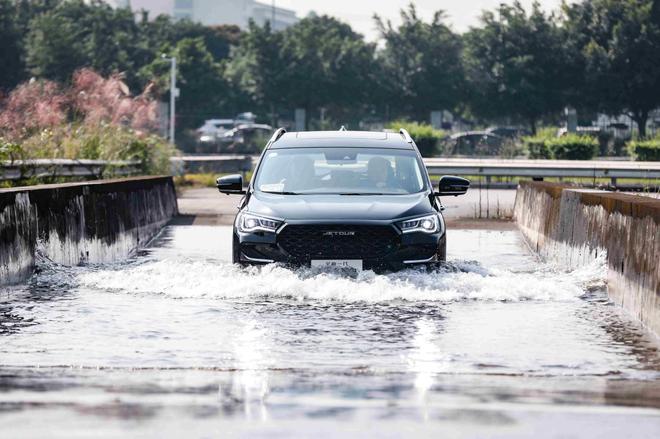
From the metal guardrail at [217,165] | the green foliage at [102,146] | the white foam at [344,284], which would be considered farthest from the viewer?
the metal guardrail at [217,165]

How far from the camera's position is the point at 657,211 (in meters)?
13.3

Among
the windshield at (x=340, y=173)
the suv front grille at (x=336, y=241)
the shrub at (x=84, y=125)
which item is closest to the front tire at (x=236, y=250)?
the suv front grille at (x=336, y=241)

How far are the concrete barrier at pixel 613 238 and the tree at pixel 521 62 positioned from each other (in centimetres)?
6498

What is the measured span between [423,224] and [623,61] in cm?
Result: 7160

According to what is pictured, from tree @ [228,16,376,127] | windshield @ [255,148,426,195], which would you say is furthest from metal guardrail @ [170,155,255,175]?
tree @ [228,16,376,127]

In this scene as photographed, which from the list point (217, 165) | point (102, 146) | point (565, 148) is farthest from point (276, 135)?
point (565, 148)

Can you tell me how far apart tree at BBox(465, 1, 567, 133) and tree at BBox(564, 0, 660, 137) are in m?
1.31

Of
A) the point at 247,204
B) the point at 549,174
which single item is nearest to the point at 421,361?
the point at 247,204

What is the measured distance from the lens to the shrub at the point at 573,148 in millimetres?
63594

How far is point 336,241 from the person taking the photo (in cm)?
1564

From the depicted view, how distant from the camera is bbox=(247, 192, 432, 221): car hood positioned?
51.8ft

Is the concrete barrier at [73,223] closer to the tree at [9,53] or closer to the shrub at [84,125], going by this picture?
the shrub at [84,125]

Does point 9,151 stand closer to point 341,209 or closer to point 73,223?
point 73,223

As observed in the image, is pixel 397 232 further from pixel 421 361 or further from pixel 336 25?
pixel 336 25
